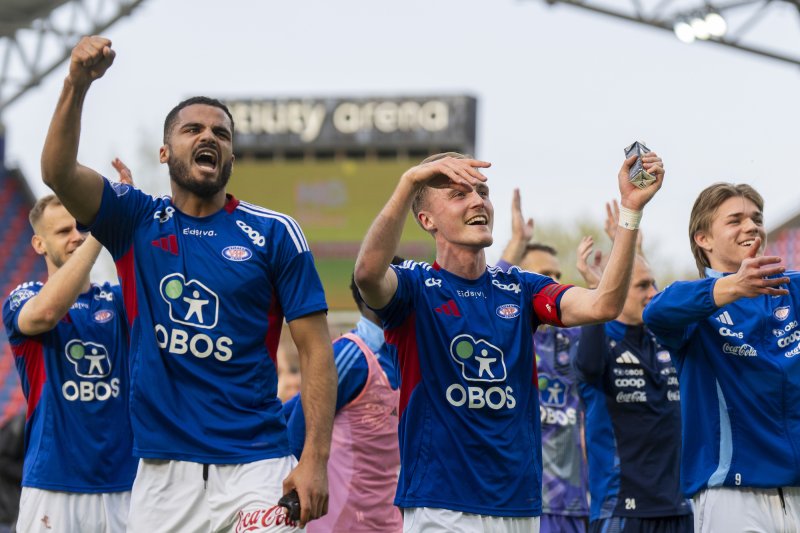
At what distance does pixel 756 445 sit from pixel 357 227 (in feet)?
112

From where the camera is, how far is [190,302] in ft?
16.3

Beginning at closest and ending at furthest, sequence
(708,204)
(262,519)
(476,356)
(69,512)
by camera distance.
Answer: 1. (262,519)
2. (476,356)
3. (708,204)
4. (69,512)

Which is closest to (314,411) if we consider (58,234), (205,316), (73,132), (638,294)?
(205,316)

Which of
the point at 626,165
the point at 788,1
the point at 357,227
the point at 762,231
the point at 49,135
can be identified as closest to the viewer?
the point at 49,135

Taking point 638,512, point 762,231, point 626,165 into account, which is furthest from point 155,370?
point 638,512

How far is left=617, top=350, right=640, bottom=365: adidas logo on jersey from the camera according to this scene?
753 centimetres

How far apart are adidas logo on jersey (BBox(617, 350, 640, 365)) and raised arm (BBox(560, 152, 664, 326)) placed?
2.22 metres

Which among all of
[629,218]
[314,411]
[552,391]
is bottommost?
[314,411]

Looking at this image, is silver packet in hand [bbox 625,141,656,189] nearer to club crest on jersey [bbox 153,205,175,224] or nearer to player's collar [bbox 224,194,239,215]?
player's collar [bbox 224,194,239,215]

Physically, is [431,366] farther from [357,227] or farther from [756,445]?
[357,227]

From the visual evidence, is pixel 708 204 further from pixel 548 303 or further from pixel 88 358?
pixel 88 358

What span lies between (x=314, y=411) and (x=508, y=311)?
1095 millimetres

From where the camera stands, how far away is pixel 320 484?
15.7 ft

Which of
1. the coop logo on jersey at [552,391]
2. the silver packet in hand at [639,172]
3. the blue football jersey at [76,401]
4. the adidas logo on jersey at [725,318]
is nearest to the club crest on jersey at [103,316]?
the blue football jersey at [76,401]
